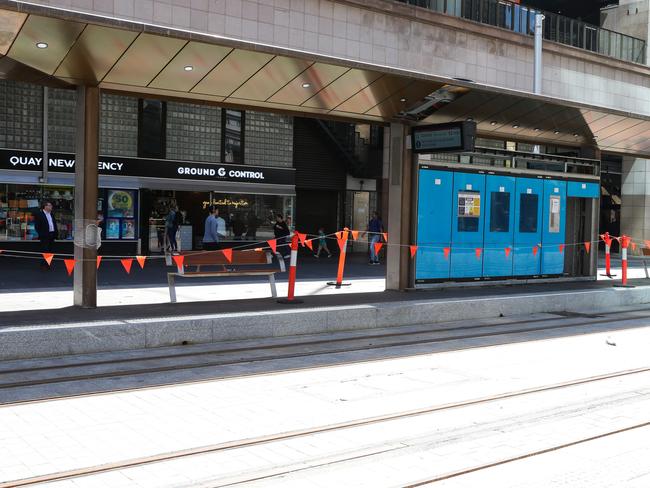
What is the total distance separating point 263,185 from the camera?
28.0 metres

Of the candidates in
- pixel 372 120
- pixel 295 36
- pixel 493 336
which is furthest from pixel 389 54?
pixel 493 336

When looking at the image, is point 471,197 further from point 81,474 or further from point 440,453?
point 81,474

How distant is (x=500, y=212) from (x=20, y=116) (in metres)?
15.3

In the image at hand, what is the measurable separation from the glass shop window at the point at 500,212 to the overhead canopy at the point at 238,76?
133cm

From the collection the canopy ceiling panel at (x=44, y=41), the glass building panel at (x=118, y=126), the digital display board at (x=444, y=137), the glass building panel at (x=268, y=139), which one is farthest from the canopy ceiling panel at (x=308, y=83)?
the glass building panel at (x=268, y=139)

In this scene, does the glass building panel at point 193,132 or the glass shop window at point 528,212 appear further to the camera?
the glass building panel at point 193,132

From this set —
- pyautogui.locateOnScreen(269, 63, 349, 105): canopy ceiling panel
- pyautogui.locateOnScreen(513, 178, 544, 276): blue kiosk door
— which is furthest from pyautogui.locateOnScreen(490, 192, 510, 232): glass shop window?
pyautogui.locateOnScreen(269, 63, 349, 105): canopy ceiling panel

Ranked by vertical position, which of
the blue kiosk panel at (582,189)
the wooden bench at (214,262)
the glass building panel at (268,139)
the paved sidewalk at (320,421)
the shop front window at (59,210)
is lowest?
the paved sidewalk at (320,421)

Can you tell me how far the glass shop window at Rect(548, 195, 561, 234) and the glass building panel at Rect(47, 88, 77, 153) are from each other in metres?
15.0

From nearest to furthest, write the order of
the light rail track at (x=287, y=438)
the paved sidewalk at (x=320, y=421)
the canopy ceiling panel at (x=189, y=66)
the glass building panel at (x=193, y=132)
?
the light rail track at (x=287, y=438)
the paved sidewalk at (x=320, y=421)
the canopy ceiling panel at (x=189, y=66)
the glass building panel at (x=193, y=132)

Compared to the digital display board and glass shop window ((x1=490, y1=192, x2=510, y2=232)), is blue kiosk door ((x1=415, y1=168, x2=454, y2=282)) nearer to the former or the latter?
the digital display board

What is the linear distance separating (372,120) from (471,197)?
2.83 m

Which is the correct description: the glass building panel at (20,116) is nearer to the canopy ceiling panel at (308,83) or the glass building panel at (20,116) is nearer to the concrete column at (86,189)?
the canopy ceiling panel at (308,83)

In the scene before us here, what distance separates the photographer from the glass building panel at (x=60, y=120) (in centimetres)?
2422
